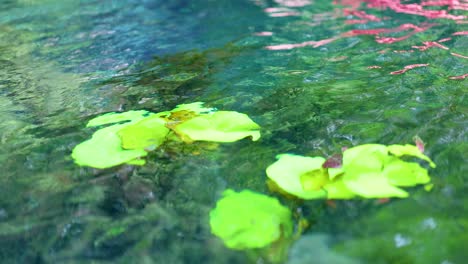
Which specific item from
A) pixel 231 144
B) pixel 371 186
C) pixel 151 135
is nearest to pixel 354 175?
pixel 371 186

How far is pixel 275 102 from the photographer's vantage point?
1.83m

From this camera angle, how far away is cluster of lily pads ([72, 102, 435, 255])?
966 mm

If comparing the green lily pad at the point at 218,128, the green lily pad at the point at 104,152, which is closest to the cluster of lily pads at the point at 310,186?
the green lily pad at the point at 218,128

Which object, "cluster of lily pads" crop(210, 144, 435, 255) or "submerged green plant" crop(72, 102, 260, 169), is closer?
"cluster of lily pads" crop(210, 144, 435, 255)

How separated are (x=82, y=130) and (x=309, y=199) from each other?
100 centimetres

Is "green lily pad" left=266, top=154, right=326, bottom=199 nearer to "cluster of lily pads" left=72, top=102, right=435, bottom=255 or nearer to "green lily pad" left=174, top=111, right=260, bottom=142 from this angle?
"cluster of lily pads" left=72, top=102, right=435, bottom=255

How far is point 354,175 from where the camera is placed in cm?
107

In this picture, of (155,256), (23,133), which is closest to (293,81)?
(23,133)

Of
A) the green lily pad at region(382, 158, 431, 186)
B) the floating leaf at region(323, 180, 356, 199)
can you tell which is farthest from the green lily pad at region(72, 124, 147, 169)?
the green lily pad at region(382, 158, 431, 186)

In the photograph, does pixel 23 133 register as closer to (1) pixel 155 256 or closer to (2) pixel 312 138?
(1) pixel 155 256

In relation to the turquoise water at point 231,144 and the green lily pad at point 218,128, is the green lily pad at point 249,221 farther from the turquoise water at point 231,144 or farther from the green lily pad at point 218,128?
the green lily pad at point 218,128

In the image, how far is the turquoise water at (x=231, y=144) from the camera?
954 millimetres

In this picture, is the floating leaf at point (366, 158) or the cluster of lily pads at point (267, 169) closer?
the cluster of lily pads at point (267, 169)

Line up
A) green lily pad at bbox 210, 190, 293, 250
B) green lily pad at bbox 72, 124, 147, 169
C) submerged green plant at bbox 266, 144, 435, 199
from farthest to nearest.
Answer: green lily pad at bbox 72, 124, 147, 169 → submerged green plant at bbox 266, 144, 435, 199 → green lily pad at bbox 210, 190, 293, 250
